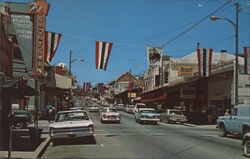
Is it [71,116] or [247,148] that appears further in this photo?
[71,116]

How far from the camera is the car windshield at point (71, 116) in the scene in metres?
22.6

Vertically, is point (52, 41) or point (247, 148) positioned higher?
point (52, 41)

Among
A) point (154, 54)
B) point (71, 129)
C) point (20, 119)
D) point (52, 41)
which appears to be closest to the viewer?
point (71, 129)

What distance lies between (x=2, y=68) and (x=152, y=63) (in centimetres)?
1609

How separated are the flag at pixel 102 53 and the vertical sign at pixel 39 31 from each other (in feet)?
27.1

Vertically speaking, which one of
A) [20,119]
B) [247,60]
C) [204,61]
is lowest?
[20,119]

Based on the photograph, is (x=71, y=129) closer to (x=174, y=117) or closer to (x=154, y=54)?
(x=154, y=54)

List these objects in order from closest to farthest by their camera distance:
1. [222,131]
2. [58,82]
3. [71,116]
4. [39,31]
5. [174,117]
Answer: [71,116], [222,131], [39,31], [174,117], [58,82]

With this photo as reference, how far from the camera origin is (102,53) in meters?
31.5

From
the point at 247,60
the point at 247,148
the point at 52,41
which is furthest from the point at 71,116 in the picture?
the point at 247,60

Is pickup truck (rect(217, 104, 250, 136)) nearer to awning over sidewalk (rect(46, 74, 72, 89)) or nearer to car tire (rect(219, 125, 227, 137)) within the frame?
car tire (rect(219, 125, 227, 137))

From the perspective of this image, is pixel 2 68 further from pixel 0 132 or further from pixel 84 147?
pixel 84 147

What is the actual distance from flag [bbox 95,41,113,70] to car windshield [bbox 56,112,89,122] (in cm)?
897

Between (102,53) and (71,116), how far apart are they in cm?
944
